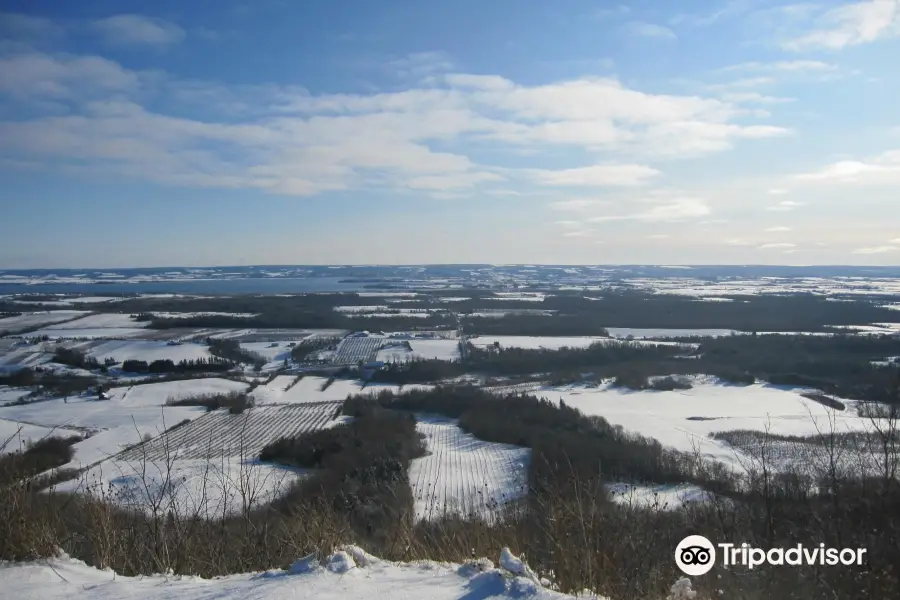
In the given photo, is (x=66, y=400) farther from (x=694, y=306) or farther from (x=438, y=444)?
(x=694, y=306)

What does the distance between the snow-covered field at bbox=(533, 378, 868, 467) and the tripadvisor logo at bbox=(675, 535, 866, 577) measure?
13895 mm

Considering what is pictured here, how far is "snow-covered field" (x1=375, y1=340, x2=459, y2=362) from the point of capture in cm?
4306

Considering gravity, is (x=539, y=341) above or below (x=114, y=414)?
above

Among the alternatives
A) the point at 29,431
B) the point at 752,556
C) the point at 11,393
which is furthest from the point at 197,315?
the point at 752,556

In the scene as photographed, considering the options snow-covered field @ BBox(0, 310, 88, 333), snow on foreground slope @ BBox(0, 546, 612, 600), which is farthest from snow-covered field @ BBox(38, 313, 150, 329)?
snow on foreground slope @ BBox(0, 546, 612, 600)

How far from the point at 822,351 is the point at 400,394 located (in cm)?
2848

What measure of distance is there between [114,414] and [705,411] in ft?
79.7

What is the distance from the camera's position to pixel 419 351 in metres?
45.8

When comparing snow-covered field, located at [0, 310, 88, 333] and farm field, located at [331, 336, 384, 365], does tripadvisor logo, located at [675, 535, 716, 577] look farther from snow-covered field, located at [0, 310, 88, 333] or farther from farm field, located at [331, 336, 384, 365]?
snow-covered field, located at [0, 310, 88, 333]

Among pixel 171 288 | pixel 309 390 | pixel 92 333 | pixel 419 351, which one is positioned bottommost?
pixel 309 390

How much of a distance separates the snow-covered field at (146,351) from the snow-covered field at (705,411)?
25715 millimetres

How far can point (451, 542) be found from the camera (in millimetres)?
3756

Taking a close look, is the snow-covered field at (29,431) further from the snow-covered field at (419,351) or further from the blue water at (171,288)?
the blue water at (171,288)

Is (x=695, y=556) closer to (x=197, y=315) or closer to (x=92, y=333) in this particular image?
(x=92, y=333)
